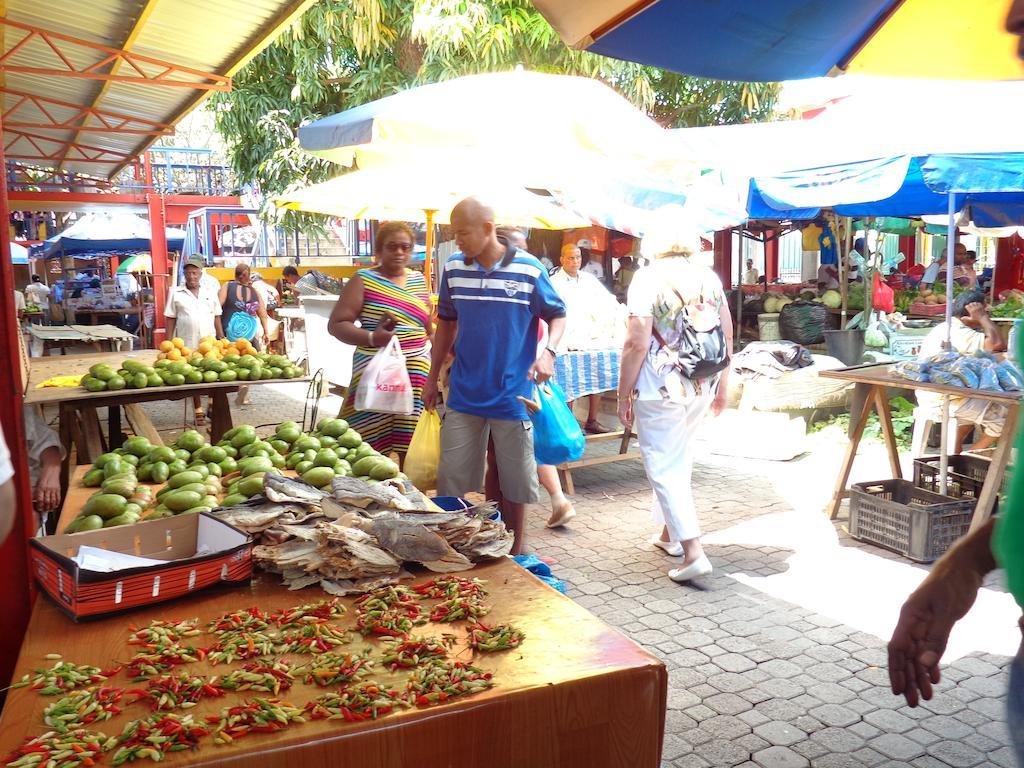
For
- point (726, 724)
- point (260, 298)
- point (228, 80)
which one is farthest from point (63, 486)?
point (260, 298)

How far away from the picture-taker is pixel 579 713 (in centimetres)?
204

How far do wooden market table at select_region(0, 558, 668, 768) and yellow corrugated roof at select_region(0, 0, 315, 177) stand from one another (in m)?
6.58

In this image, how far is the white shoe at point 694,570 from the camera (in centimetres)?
514

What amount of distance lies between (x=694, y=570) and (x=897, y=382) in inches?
78.0

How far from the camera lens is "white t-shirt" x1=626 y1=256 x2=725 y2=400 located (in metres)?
5.03

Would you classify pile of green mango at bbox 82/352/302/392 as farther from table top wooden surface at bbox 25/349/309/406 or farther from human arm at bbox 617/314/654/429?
human arm at bbox 617/314/654/429

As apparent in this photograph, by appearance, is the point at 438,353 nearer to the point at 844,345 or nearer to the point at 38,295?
the point at 844,345

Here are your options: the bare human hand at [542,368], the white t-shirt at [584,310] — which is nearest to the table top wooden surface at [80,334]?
the white t-shirt at [584,310]

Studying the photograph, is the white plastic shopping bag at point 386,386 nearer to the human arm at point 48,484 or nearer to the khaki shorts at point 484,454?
the khaki shorts at point 484,454

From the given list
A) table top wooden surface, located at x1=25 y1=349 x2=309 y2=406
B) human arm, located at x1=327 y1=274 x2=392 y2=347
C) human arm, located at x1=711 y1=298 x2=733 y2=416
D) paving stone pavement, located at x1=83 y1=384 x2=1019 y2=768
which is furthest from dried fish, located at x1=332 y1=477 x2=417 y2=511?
table top wooden surface, located at x1=25 y1=349 x2=309 y2=406

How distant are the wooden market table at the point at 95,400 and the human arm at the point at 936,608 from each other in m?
5.38

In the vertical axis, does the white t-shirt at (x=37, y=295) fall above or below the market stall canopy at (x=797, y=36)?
below

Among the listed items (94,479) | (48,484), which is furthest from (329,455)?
(48,484)

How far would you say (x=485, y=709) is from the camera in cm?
194
